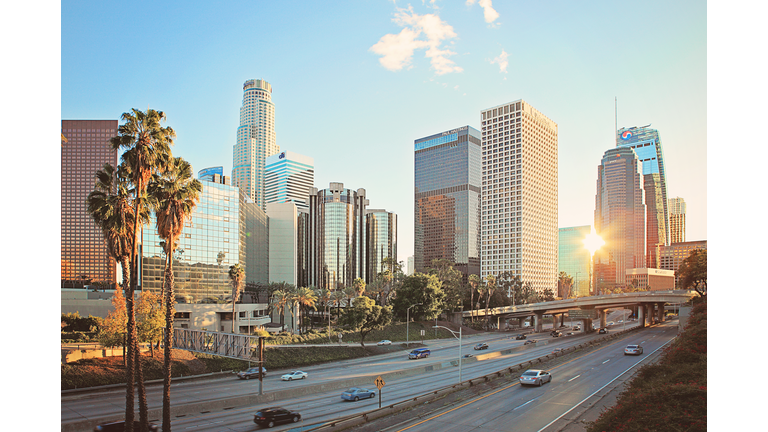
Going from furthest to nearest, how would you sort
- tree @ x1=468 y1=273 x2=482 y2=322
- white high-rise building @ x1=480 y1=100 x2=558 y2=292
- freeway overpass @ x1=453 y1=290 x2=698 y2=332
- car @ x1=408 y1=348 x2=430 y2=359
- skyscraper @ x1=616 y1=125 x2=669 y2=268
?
white high-rise building @ x1=480 y1=100 x2=558 y2=292
tree @ x1=468 y1=273 x2=482 y2=322
freeway overpass @ x1=453 y1=290 x2=698 y2=332
car @ x1=408 y1=348 x2=430 y2=359
skyscraper @ x1=616 y1=125 x2=669 y2=268

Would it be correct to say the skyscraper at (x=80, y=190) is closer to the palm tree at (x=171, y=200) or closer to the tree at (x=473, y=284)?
the palm tree at (x=171, y=200)

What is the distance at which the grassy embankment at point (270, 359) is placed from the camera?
3266 cm

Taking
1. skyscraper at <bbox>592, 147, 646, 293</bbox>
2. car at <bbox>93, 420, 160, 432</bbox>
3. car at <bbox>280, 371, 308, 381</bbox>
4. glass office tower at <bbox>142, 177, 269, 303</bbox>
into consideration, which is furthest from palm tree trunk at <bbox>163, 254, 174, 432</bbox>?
glass office tower at <bbox>142, 177, 269, 303</bbox>

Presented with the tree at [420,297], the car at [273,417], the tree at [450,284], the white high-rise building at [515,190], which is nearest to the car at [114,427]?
the car at [273,417]

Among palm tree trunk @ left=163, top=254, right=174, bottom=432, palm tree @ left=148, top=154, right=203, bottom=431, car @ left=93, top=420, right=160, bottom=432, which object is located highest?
palm tree @ left=148, top=154, right=203, bottom=431

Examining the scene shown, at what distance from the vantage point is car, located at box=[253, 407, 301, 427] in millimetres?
25172

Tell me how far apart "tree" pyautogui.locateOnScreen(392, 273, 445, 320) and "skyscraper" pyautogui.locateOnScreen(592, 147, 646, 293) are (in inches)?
1293

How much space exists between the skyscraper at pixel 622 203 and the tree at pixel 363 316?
35823mm

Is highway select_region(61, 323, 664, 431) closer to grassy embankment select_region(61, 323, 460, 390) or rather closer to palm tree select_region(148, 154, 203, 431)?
grassy embankment select_region(61, 323, 460, 390)

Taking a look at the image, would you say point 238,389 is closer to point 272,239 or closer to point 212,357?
point 212,357

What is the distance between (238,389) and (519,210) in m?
170

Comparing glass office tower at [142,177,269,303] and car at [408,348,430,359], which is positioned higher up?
glass office tower at [142,177,269,303]

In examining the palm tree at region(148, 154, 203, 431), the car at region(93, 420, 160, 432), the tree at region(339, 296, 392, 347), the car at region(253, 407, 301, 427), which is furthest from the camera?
the tree at region(339, 296, 392, 347)

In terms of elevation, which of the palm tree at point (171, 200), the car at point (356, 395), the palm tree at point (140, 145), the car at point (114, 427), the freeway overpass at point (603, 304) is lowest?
the freeway overpass at point (603, 304)
